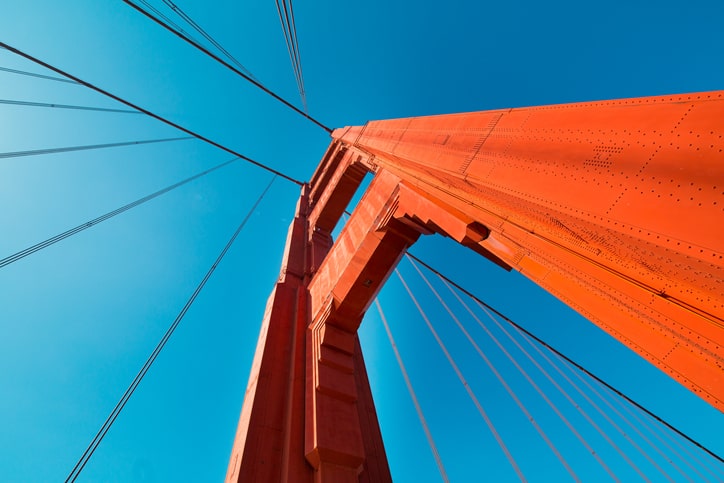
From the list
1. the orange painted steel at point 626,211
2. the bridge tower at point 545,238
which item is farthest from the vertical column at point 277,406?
the orange painted steel at point 626,211

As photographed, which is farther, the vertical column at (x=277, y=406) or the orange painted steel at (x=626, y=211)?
the vertical column at (x=277, y=406)

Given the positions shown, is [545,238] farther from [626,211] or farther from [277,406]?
[277,406]

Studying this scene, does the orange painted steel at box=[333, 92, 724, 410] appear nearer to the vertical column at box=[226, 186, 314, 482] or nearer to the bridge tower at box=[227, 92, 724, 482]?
the bridge tower at box=[227, 92, 724, 482]

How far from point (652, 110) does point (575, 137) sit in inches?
15.7

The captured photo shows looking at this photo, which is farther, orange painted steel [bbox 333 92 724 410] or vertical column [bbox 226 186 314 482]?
vertical column [bbox 226 186 314 482]

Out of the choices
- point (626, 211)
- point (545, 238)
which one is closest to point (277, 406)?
point (545, 238)

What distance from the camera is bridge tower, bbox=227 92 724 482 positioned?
1.39m

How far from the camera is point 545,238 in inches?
97.7

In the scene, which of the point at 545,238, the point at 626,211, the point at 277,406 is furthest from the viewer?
the point at 277,406

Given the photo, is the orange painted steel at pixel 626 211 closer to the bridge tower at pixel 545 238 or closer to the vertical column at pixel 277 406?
the bridge tower at pixel 545 238

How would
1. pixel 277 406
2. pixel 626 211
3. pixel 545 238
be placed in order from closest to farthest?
pixel 626 211, pixel 545 238, pixel 277 406

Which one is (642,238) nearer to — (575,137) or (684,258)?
(684,258)

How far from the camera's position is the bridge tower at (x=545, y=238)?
139 cm

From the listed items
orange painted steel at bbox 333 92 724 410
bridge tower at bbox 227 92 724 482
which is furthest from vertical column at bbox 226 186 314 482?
orange painted steel at bbox 333 92 724 410
